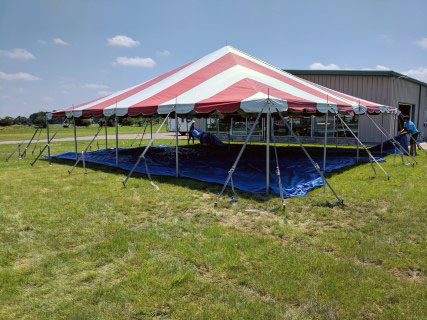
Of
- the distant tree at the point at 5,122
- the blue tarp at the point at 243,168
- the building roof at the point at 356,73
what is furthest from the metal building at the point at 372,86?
the distant tree at the point at 5,122

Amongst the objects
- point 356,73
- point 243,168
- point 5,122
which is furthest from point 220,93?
point 5,122

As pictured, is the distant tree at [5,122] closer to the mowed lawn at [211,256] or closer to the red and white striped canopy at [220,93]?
the red and white striped canopy at [220,93]

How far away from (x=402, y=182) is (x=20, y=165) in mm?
9032

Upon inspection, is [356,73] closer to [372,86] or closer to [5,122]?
[372,86]

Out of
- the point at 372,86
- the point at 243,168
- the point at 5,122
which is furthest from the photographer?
the point at 5,122

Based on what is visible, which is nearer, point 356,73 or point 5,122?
point 356,73

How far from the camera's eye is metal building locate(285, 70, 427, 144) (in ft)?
46.5

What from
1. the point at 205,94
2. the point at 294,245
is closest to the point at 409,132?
the point at 205,94

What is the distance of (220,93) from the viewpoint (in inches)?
264

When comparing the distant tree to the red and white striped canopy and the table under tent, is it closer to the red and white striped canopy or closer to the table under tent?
the table under tent

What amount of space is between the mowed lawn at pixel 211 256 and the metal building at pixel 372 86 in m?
9.72

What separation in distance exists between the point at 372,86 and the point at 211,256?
13559 millimetres

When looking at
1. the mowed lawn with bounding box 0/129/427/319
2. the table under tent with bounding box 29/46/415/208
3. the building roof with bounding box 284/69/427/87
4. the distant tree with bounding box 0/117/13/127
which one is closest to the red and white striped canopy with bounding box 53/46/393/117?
the table under tent with bounding box 29/46/415/208

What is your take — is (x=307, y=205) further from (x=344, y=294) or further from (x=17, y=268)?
(x=17, y=268)
